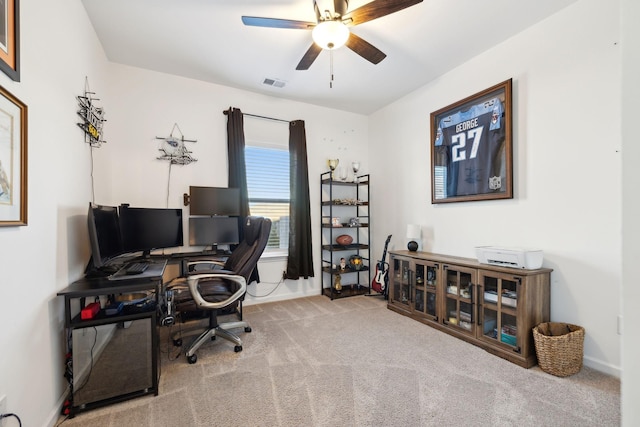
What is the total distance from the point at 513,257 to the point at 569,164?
0.87m

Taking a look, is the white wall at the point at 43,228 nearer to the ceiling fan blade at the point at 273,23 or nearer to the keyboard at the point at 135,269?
the keyboard at the point at 135,269

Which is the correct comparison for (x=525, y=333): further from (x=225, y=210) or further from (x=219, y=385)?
(x=225, y=210)

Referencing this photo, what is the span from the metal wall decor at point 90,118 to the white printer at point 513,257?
3509mm

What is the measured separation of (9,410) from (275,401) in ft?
4.15

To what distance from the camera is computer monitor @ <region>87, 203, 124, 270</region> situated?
6.06 ft

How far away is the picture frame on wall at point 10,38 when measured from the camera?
1218mm

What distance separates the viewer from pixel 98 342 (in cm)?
195

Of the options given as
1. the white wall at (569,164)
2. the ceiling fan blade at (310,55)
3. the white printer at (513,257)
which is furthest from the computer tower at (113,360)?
the white wall at (569,164)

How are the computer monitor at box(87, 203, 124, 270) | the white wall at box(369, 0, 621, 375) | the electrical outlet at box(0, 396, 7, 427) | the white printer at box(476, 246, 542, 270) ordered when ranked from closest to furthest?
the electrical outlet at box(0, 396, 7, 427), the computer monitor at box(87, 203, 124, 270), the white wall at box(369, 0, 621, 375), the white printer at box(476, 246, 542, 270)

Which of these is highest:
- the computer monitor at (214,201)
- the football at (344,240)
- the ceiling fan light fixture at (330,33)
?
the ceiling fan light fixture at (330,33)

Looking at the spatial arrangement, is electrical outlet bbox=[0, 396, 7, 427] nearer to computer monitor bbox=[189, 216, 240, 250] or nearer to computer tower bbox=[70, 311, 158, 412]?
computer tower bbox=[70, 311, 158, 412]

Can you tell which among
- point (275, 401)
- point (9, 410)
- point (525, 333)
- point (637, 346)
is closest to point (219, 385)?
point (275, 401)

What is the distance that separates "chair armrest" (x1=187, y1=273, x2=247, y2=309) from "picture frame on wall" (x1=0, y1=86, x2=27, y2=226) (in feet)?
3.51

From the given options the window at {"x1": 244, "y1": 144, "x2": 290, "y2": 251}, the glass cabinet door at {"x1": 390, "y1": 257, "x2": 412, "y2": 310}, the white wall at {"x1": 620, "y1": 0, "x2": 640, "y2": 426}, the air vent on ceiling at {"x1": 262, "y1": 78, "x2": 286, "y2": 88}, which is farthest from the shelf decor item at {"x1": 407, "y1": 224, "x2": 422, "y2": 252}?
the white wall at {"x1": 620, "y1": 0, "x2": 640, "y2": 426}
